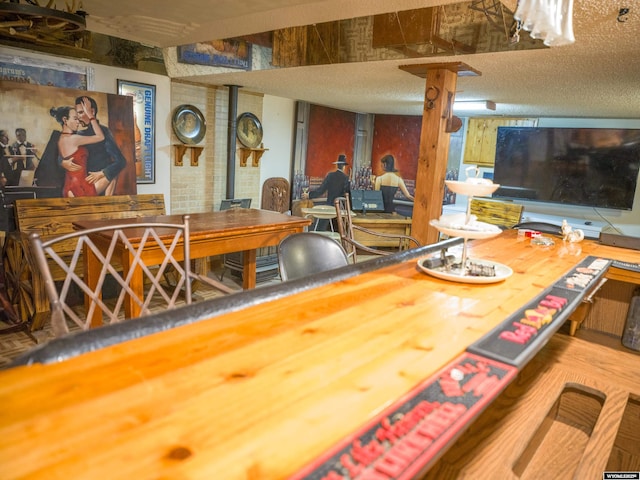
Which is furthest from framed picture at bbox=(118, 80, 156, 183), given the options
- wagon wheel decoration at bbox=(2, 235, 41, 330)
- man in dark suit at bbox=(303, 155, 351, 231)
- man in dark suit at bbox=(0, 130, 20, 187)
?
man in dark suit at bbox=(303, 155, 351, 231)

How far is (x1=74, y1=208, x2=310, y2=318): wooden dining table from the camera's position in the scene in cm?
291

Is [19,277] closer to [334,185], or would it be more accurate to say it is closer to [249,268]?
[249,268]

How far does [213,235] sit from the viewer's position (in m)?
3.37

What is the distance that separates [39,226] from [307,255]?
9.82 feet

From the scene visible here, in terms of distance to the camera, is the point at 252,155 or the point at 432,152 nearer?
the point at 432,152

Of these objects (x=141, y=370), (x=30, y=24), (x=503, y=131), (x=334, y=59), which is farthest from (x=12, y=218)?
(x=503, y=131)

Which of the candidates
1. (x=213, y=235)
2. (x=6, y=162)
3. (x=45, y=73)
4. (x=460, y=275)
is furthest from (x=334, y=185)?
(x=460, y=275)

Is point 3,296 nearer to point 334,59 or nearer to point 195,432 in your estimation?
point 334,59

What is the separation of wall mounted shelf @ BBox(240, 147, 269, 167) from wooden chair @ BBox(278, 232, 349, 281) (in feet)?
12.8

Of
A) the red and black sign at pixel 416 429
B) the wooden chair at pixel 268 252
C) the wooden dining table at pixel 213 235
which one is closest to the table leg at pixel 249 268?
the wooden dining table at pixel 213 235

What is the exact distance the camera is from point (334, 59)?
143 inches

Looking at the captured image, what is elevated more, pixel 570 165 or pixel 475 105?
pixel 475 105

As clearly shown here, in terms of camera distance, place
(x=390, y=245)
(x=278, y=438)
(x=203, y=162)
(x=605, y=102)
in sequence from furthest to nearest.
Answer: (x=390, y=245), (x=203, y=162), (x=605, y=102), (x=278, y=438)

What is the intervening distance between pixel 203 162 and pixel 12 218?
7.09ft
